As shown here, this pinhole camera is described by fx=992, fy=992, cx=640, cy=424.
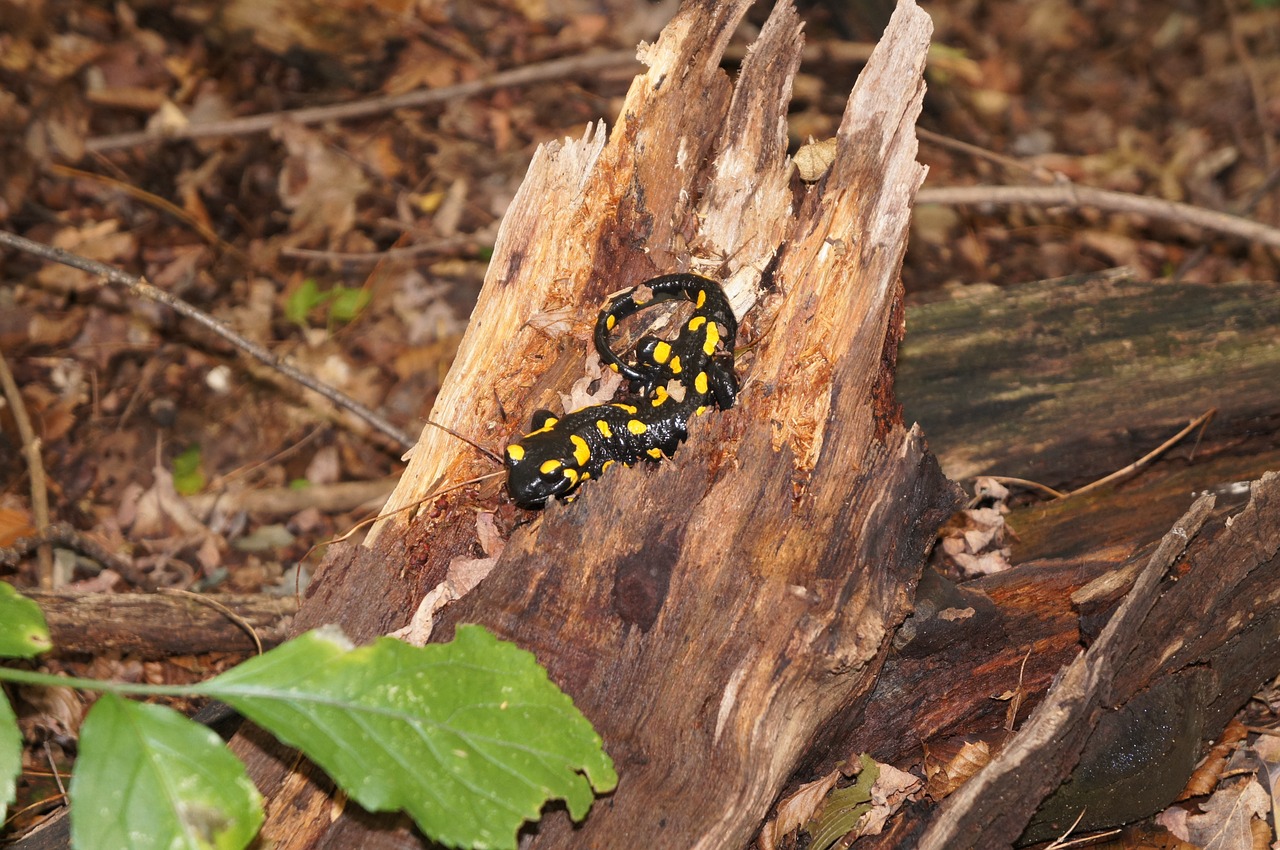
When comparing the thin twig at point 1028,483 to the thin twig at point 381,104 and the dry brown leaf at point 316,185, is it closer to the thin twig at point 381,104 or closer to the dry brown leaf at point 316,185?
the thin twig at point 381,104

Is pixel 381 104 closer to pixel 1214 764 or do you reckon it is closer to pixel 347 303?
pixel 347 303

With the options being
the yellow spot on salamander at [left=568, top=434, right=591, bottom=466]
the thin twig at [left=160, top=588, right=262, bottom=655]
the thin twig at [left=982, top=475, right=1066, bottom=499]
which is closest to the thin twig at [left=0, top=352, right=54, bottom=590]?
the thin twig at [left=160, top=588, right=262, bottom=655]

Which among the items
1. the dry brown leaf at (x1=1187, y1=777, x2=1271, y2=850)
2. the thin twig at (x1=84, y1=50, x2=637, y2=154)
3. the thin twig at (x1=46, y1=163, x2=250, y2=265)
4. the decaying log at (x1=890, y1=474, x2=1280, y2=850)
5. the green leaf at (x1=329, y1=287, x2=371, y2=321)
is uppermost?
the thin twig at (x1=84, y1=50, x2=637, y2=154)

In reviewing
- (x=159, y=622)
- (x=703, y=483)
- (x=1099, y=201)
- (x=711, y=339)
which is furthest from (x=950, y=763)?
(x=1099, y=201)

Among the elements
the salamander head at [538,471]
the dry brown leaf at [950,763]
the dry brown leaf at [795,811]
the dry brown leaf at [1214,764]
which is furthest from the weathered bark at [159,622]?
the dry brown leaf at [1214,764]

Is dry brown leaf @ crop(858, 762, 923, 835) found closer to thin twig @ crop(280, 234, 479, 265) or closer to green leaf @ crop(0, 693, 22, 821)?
green leaf @ crop(0, 693, 22, 821)

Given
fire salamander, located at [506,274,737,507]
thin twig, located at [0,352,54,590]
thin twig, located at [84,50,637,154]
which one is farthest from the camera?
thin twig, located at [84,50,637,154]

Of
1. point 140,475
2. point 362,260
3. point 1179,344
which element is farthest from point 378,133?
point 1179,344

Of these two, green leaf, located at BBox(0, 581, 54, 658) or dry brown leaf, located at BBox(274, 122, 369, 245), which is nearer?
green leaf, located at BBox(0, 581, 54, 658)
